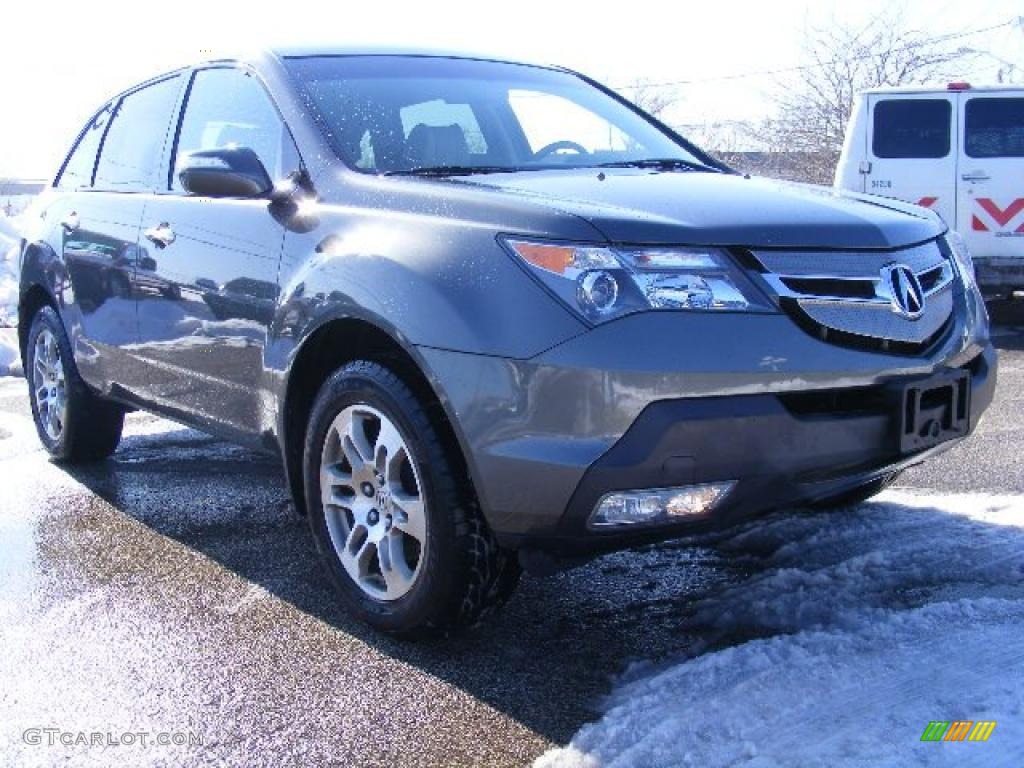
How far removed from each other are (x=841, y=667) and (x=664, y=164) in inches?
75.5

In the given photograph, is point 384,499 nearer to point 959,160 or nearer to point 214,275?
point 214,275

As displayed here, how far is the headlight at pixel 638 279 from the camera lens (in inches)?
108

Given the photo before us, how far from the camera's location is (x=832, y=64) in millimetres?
28094

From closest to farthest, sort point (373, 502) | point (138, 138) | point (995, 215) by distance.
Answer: point (373, 502)
point (138, 138)
point (995, 215)

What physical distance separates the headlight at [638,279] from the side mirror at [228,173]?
1.16 meters

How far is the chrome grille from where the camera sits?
2.85m

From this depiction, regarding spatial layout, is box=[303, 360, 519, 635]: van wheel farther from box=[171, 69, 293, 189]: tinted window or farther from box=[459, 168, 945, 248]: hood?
box=[171, 69, 293, 189]: tinted window

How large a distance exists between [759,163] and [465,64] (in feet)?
61.5

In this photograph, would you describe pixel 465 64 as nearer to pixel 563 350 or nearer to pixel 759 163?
pixel 563 350

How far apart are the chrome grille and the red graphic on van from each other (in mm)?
6938

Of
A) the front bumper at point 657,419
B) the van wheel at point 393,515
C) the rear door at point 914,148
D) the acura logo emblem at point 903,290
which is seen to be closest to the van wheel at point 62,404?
the van wheel at point 393,515

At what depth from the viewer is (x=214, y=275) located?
152 inches

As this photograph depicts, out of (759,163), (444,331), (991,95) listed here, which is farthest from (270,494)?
(759,163)

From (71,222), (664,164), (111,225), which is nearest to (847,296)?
(664,164)
